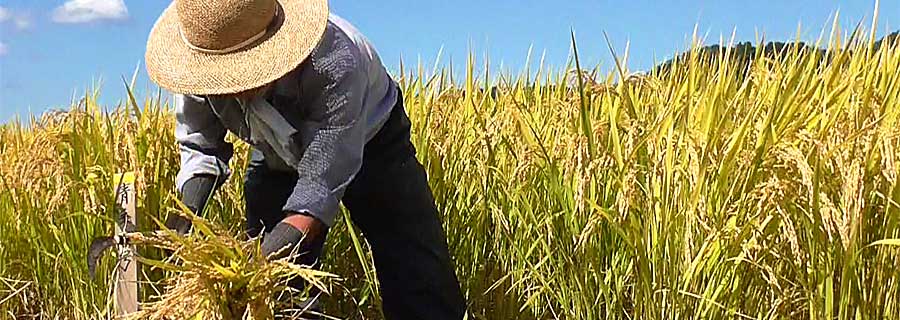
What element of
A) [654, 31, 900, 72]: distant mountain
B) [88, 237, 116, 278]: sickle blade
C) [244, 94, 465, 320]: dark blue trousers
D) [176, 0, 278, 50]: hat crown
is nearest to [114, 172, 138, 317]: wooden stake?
[88, 237, 116, 278]: sickle blade

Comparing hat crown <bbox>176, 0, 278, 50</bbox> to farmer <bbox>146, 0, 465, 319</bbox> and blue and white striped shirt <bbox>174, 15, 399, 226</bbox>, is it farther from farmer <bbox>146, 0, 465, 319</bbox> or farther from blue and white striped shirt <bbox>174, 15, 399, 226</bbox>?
blue and white striped shirt <bbox>174, 15, 399, 226</bbox>

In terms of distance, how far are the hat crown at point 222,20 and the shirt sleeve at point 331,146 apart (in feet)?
0.44

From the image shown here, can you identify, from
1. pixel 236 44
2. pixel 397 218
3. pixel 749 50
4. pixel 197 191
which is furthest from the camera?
pixel 749 50

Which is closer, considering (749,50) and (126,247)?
(126,247)

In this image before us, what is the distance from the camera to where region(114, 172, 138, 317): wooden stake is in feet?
5.37

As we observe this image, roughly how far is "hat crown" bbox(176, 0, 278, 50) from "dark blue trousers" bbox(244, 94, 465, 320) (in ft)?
1.49

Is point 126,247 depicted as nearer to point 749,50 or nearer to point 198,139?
point 198,139

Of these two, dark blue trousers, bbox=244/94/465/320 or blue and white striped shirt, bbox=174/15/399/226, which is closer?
blue and white striped shirt, bbox=174/15/399/226

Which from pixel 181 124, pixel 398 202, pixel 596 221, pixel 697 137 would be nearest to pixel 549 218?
pixel 596 221

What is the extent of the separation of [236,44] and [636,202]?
2.15 feet

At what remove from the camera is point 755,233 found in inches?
51.8

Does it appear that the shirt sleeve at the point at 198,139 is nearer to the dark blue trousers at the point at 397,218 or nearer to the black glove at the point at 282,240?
the dark blue trousers at the point at 397,218

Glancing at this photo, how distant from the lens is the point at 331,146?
1.45 meters

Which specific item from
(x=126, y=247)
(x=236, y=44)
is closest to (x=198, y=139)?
(x=126, y=247)
